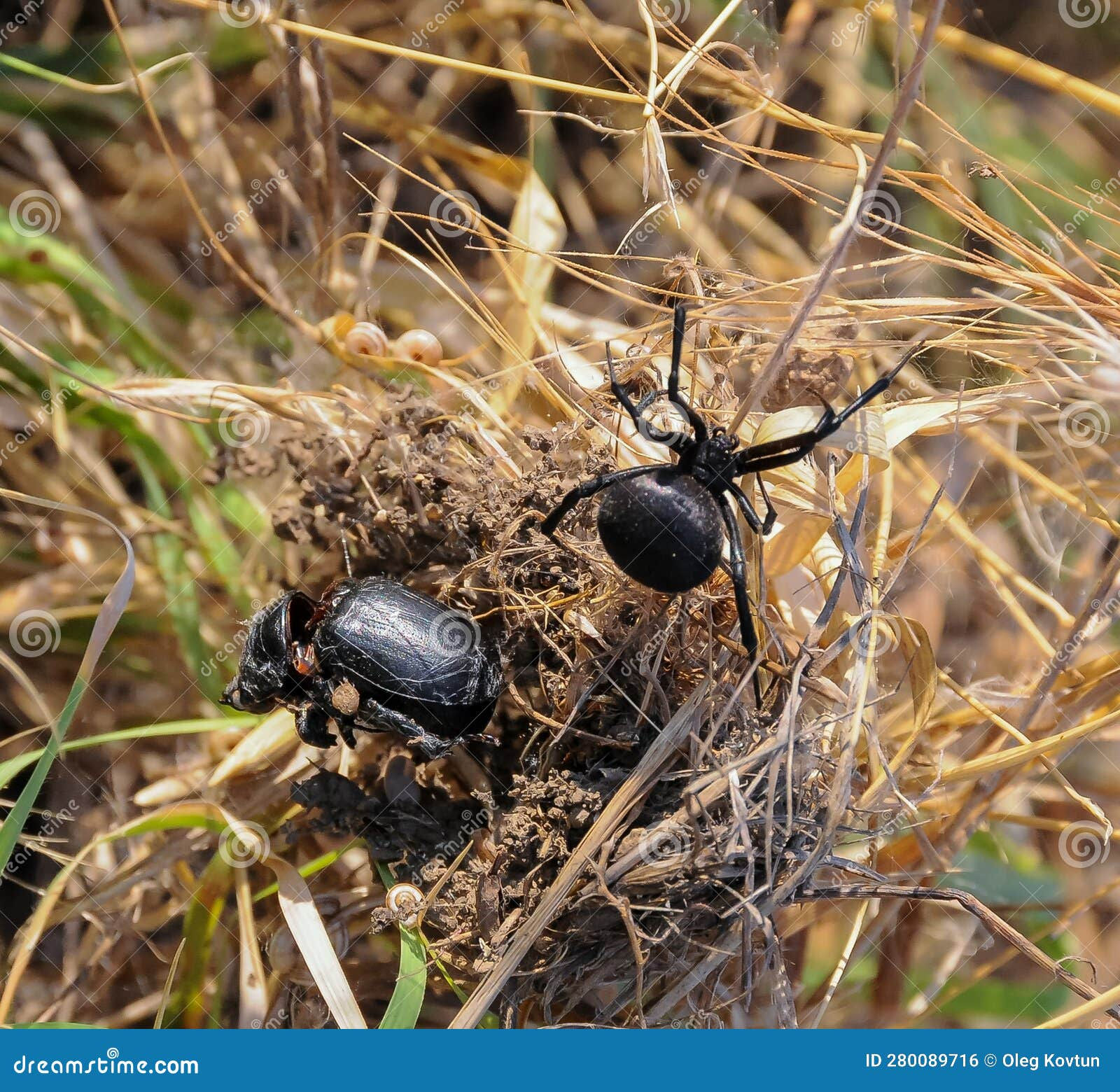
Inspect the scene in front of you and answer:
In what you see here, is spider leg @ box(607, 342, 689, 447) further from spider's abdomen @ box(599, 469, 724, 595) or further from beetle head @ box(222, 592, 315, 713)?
beetle head @ box(222, 592, 315, 713)

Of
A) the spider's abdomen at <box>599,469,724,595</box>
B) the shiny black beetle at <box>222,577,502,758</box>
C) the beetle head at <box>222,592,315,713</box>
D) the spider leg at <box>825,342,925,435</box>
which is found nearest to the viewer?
the spider's abdomen at <box>599,469,724,595</box>

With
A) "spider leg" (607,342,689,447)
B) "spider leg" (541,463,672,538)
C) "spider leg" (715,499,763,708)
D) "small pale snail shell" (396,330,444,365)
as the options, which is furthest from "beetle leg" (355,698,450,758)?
"small pale snail shell" (396,330,444,365)

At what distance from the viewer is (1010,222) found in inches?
146

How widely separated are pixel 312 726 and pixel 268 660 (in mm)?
257

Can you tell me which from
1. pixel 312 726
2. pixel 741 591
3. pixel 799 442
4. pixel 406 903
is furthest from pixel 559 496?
pixel 406 903

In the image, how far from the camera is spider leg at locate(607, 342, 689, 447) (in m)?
2.83

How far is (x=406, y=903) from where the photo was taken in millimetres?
2875

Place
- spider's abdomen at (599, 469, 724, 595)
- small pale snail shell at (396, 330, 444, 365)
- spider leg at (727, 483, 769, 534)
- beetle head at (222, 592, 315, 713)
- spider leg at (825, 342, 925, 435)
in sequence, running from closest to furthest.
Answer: spider's abdomen at (599, 469, 724, 595) → spider leg at (825, 342, 925, 435) → spider leg at (727, 483, 769, 534) → beetle head at (222, 592, 315, 713) → small pale snail shell at (396, 330, 444, 365)

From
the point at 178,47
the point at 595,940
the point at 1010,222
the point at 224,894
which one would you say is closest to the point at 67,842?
the point at 224,894

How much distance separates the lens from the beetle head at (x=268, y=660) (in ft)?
10.1

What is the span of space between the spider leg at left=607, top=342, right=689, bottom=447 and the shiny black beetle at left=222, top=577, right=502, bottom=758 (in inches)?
31.5

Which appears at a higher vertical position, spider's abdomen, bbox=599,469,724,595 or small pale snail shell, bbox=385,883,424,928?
spider's abdomen, bbox=599,469,724,595

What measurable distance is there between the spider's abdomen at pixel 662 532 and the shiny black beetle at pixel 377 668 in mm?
613

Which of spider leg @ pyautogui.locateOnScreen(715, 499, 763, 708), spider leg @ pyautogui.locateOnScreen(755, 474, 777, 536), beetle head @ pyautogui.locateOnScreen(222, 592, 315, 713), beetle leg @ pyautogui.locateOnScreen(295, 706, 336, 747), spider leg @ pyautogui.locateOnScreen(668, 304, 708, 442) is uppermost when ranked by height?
spider leg @ pyautogui.locateOnScreen(668, 304, 708, 442)
